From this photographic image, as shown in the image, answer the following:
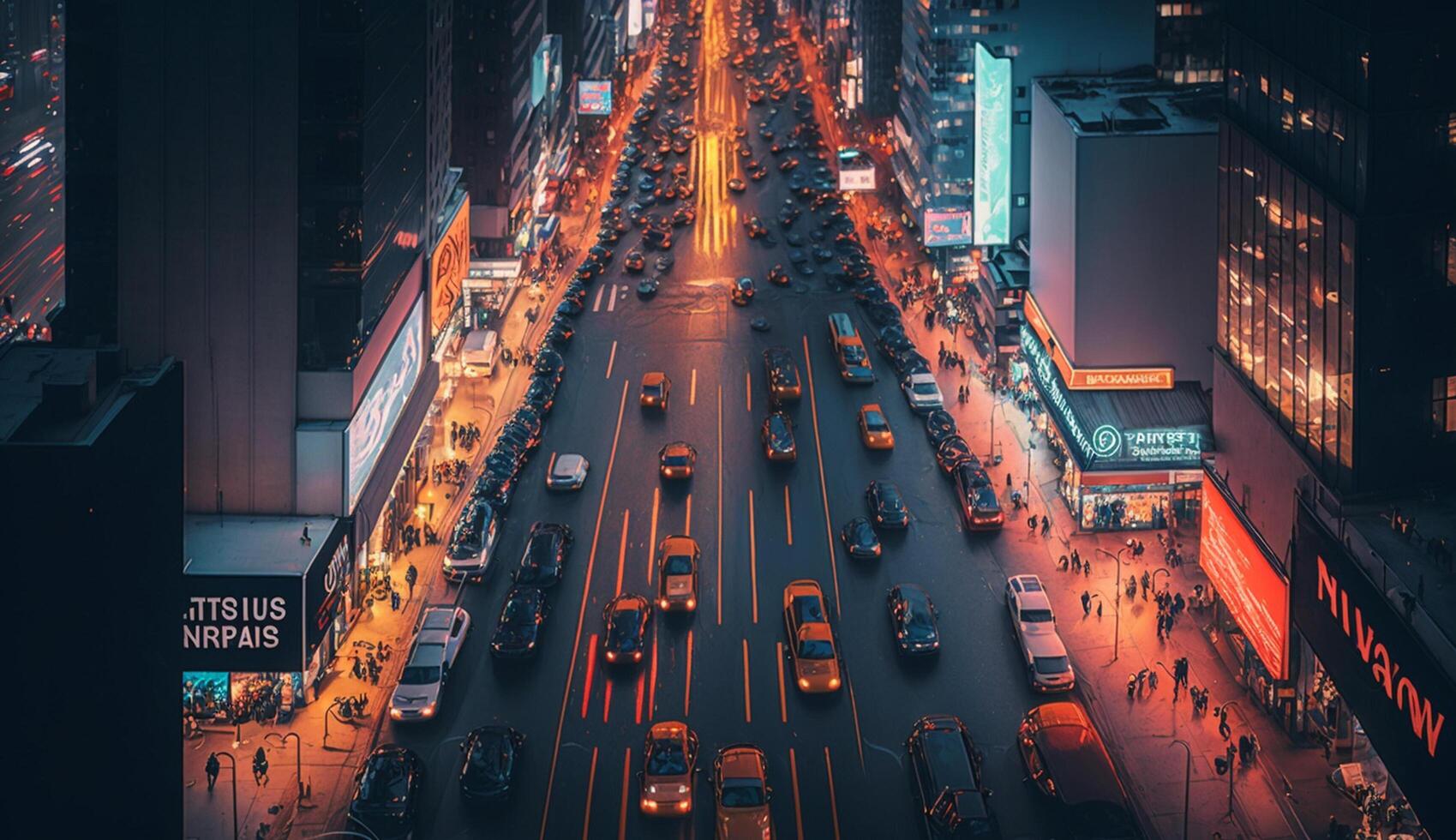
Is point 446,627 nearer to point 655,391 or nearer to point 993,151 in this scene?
point 655,391

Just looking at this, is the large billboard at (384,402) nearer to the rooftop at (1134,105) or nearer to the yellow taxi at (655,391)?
the yellow taxi at (655,391)

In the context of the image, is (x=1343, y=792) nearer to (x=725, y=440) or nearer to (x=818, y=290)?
(x=725, y=440)

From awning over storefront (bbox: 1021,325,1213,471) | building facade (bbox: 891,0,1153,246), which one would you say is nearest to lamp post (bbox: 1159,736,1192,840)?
awning over storefront (bbox: 1021,325,1213,471)

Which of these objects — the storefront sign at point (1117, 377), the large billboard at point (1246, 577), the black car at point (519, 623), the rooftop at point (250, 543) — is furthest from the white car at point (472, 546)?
the large billboard at point (1246, 577)

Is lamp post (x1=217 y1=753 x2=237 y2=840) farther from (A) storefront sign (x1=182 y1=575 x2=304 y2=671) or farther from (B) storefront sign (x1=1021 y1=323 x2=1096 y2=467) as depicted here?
(B) storefront sign (x1=1021 y1=323 x2=1096 y2=467)

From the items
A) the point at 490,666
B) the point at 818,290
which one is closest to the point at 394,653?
the point at 490,666
